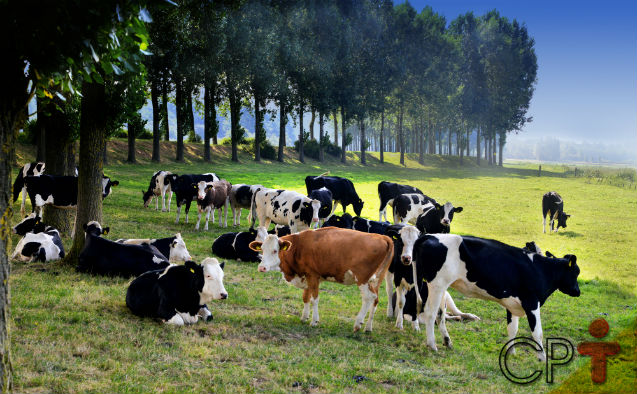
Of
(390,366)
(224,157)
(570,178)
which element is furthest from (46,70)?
(570,178)

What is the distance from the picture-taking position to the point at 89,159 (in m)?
10.8

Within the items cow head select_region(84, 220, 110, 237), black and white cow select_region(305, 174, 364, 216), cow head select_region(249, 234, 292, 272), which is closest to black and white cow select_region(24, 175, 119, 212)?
cow head select_region(84, 220, 110, 237)

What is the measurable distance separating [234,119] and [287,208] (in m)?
28.5

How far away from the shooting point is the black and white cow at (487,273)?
24.0ft

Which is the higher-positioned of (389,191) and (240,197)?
(389,191)

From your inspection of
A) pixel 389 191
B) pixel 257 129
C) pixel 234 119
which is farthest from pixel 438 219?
pixel 234 119

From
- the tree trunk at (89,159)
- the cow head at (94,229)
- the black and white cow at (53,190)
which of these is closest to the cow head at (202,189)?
the black and white cow at (53,190)

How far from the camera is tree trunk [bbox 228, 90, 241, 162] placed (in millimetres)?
42750

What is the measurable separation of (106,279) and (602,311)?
10.6m

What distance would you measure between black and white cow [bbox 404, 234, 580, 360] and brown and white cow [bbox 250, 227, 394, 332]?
0.97 m

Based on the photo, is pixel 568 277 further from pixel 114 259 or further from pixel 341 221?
pixel 114 259

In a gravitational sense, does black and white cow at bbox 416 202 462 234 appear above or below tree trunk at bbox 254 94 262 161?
below

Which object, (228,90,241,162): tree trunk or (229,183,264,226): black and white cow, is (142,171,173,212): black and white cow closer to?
(229,183,264,226): black and white cow

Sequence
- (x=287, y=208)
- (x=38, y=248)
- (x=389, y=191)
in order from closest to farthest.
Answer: (x=38, y=248), (x=287, y=208), (x=389, y=191)
